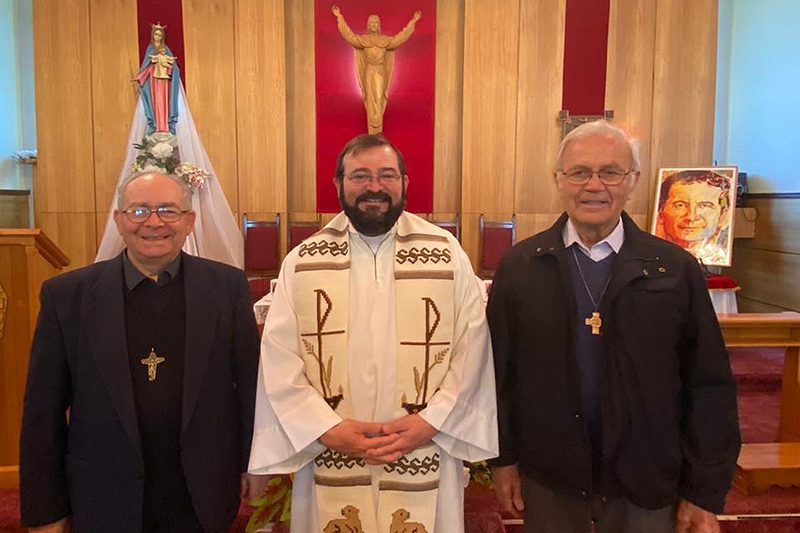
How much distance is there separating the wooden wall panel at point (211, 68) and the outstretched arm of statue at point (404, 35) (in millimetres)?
1947

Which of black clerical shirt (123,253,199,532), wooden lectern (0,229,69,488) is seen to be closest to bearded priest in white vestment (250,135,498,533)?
black clerical shirt (123,253,199,532)

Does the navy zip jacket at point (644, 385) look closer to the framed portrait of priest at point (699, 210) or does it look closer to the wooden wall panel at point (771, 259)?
the framed portrait of priest at point (699, 210)

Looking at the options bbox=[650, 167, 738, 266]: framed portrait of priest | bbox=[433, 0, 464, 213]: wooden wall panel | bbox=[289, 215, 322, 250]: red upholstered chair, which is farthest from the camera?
bbox=[433, 0, 464, 213]: wooden wall panel

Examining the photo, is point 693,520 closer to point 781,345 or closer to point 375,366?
point 375,366

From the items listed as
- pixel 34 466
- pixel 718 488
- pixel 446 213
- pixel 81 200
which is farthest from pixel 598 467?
pixel 81 200

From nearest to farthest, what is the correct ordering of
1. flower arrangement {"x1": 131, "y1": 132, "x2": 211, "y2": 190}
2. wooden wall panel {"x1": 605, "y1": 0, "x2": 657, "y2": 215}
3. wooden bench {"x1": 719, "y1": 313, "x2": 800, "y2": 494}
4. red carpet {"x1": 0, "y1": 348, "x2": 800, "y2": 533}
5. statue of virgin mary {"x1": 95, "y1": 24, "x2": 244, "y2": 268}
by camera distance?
red carpet {"x1": 0, "y1": 348, "x2": 800, "y2": 533}
wooden bench {"x1": 719, "y1": 313, "x2": 800, "y2": 494}
flower arrangement {"x1": 131, "y1": 132, "x2": 211, "y2": 190}
statue of virgin mary {"x1": 95, "y1": 24, "x2": 244, "y2": 268}
wooden wall panel {"x1": 605, "y1": 0, "x2": 657, "y2": 215}

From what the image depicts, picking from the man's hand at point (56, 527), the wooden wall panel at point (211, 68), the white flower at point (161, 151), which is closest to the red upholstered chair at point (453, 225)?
the wooden wall panel at point (211, 68)

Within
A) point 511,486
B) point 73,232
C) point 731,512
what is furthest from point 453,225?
point 511,486

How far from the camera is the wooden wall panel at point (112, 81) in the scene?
7082 millimetres

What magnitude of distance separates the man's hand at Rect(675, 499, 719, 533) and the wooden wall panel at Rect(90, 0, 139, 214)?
7.18 metres

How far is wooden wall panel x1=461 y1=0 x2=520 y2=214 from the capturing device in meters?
7.42

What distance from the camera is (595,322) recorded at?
171cm

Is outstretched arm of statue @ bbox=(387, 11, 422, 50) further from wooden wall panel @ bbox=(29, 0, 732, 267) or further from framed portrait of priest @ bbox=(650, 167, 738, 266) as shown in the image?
framed portrait of priest @ bbox=(650, 167, 738, 266)

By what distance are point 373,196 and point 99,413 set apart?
1044mm
